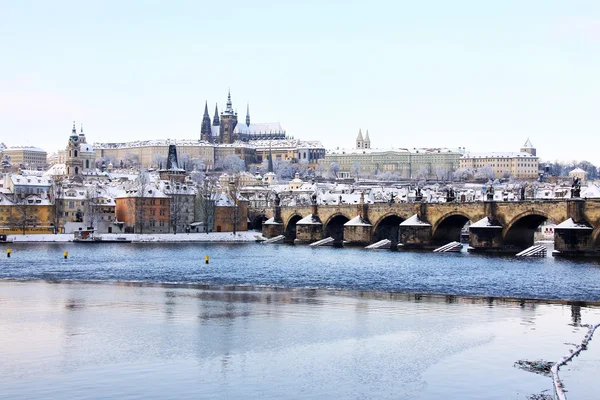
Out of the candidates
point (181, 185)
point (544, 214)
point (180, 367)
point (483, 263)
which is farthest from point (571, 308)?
point (181, 185)

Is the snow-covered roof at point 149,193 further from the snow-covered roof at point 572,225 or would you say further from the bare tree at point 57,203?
the snow-covered roof at point 572,225

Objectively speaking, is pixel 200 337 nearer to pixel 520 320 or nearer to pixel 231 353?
pixel 231 353

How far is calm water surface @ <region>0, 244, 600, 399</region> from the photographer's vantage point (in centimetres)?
2222

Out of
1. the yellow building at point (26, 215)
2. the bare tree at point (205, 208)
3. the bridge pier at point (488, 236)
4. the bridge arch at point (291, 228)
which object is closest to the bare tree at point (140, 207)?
the bare tree at point (205, 208)

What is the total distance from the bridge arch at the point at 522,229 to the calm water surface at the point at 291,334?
66.5ft

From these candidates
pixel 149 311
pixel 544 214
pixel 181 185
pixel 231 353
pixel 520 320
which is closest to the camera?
pixel 231 353

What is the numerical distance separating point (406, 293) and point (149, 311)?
1375 centimetres

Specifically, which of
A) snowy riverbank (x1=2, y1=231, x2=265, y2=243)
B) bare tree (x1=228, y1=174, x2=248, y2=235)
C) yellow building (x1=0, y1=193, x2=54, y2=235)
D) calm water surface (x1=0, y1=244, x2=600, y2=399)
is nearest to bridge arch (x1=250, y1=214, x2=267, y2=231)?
bare tree (x1=228, y1=174, x2=248, y2=235)

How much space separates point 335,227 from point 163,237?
21.2 m

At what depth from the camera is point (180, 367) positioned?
24172 mm

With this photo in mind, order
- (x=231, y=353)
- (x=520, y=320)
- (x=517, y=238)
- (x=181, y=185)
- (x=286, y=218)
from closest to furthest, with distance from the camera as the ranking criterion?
(x=231, y=353) < (x=520, y=320) < (x=517, y=238) < (x=286, y=218) < (x=181, y=185)

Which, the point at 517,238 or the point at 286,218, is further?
the point at 286,218

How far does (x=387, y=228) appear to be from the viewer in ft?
327

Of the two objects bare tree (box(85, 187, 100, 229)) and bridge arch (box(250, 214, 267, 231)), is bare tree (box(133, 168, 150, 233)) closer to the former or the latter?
bare tree (box(85, 187, 100, 229))
